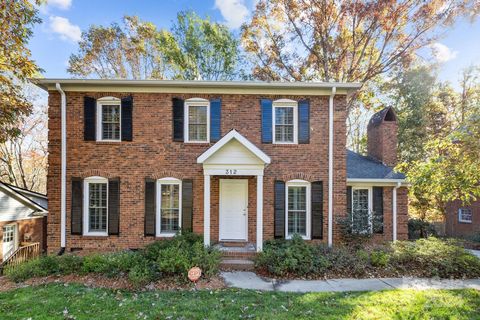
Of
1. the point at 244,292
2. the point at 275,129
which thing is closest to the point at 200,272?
the point at 244,292

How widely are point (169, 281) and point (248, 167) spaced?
3.86m

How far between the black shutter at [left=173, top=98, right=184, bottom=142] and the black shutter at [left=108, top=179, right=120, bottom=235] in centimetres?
251

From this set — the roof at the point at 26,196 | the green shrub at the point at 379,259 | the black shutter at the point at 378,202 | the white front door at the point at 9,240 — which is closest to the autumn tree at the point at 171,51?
the roof at the point at 26,196

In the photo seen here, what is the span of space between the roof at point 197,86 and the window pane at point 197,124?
72cm

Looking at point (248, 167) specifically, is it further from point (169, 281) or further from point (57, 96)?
point (57, 96)

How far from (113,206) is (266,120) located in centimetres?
598

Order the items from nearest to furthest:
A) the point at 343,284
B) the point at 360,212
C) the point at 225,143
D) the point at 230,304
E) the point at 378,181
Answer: the point at 230,304, the point at 343,284, the point at 225,143, the point at 360,212, the point at 378,181

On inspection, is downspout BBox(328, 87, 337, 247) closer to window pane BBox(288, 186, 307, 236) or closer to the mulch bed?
window pane BBox(288, 186, 307, 236)

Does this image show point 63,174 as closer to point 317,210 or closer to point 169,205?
point 169,205

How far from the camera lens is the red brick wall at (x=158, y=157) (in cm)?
833

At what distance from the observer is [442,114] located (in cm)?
1625

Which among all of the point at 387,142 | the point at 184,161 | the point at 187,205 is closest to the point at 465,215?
the point at 387,142

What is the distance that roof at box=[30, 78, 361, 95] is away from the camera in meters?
8.25

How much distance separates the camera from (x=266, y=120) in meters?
8.60
